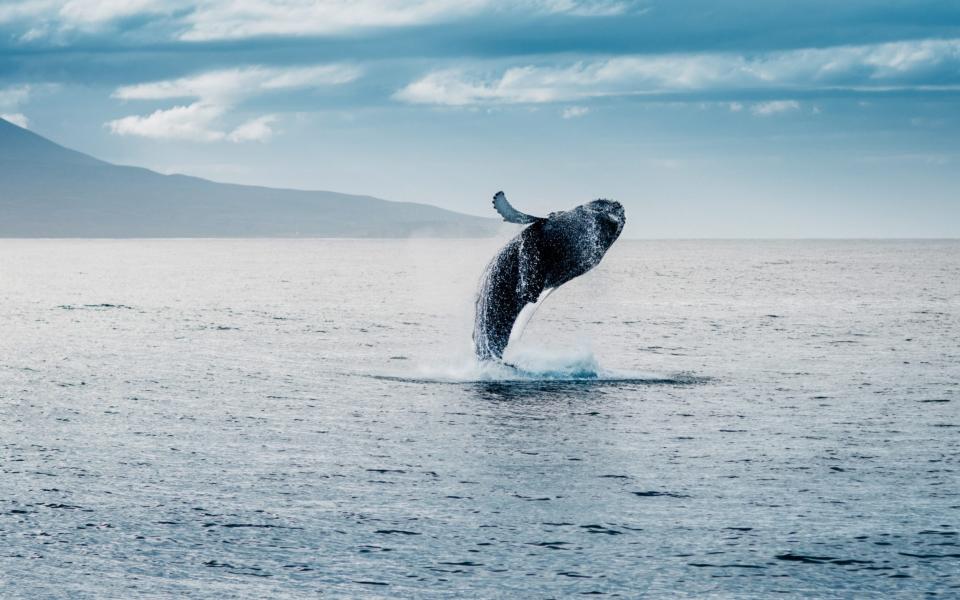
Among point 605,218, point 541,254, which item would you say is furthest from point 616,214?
point 541,254

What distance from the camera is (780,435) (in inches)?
818

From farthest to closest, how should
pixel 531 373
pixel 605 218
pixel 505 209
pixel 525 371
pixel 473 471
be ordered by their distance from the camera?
pixel 531 373, pixel 525 371, pixel 605 218, pixel 505 209, pixel 473 471

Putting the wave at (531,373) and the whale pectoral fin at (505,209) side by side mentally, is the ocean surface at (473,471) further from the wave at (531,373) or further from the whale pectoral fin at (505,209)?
the whale pectoral fin at (505,209)

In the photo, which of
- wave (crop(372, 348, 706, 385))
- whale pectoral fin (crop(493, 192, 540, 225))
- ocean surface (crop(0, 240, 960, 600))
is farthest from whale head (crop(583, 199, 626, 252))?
wave (crop(372, 348, 706, 385))

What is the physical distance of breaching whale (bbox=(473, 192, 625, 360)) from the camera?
78.9 feet

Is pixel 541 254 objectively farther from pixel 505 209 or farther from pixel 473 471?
pixel 473 471

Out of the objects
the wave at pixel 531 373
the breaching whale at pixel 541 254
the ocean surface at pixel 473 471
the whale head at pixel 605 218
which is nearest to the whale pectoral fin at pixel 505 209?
the breaching whale at pixel 541 254

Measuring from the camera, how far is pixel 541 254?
24.7m

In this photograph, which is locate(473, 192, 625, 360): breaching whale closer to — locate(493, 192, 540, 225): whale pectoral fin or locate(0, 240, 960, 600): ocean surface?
locate(493, 192, 540, 225): whale pectoral fin

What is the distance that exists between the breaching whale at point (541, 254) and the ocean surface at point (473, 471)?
6.60 feet

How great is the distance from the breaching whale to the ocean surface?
201 cm

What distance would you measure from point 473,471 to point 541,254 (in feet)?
26.9

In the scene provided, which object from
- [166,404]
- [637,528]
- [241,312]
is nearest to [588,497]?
[637,528]

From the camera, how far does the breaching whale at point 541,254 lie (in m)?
24.0
